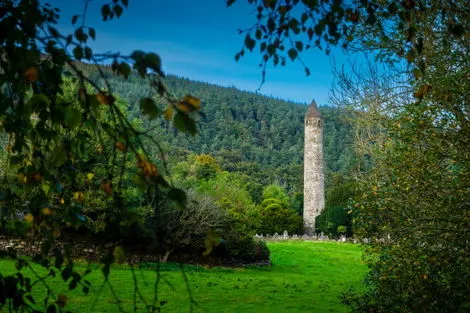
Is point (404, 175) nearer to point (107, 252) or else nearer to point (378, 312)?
point (378, 312)


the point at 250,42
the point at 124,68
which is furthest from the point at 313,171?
the point at 124,68

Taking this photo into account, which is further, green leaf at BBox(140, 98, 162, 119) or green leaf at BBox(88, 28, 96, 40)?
green leaf at BBox(88, 28, 96, 40)

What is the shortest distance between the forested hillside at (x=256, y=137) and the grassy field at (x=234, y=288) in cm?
3849

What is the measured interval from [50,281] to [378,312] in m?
7.59

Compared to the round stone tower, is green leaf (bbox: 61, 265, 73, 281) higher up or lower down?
lower down

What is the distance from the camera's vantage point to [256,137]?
301 feet

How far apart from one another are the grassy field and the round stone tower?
98.7 feet

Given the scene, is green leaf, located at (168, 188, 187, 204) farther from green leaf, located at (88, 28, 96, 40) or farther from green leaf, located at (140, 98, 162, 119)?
green leaf, located at (88, 28, 96, 40)

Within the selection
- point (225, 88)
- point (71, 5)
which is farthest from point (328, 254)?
point (225, 88)

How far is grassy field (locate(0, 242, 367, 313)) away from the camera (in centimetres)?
999

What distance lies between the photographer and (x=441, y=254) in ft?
20.4

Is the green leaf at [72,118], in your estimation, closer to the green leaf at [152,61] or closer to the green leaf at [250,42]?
the green leaf at [152,61]

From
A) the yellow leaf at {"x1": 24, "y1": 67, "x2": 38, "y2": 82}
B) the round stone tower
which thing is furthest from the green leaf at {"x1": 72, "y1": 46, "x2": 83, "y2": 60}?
the round stone tower

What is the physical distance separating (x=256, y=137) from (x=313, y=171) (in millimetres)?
39342
